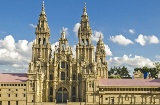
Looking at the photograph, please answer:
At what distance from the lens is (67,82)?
102 m

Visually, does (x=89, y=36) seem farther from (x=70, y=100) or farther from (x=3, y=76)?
(x=3, y=76)


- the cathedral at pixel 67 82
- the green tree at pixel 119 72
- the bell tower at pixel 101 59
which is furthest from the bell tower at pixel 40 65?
the green tree at pixel 119 72

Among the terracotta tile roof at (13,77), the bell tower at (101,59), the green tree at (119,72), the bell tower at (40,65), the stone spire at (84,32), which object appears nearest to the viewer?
the bell tower at (40,65)

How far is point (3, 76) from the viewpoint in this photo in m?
A: 102

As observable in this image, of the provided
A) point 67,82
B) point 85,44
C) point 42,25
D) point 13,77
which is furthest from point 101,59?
point 13,77

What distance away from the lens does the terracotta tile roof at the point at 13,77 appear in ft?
326

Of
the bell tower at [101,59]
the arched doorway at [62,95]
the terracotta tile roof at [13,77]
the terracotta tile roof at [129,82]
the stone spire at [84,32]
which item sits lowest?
the arched doorway at [62,95]

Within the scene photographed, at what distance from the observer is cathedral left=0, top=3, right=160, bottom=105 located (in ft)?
321

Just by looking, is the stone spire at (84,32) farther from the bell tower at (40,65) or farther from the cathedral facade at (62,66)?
the bell tower at (40,65)

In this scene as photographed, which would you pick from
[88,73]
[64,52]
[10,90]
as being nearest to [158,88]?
[88,73]

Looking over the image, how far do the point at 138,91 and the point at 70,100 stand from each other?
69.2ft

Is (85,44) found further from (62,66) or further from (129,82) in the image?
(129,82)

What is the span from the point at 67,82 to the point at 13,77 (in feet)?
55.3

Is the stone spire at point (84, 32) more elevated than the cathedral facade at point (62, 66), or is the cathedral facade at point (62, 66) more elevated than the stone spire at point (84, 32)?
the stone spire at point (84, 32)
